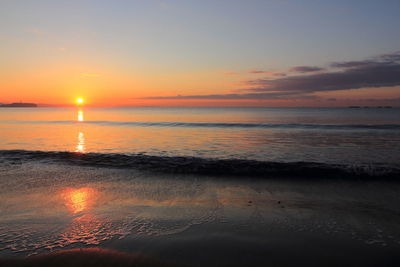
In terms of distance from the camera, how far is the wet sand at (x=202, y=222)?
11.4 ft

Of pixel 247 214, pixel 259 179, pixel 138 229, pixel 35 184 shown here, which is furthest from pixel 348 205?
pixel 35 184

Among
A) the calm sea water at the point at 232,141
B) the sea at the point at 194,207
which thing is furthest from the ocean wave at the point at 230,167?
the calm sea water at the point at 232,141

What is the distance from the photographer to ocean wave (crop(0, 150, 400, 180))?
28.0 feet

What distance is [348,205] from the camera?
5.55m

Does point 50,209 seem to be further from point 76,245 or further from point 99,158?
point 99,158

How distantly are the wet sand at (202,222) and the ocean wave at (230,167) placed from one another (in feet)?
2.96

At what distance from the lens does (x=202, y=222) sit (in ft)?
15.2

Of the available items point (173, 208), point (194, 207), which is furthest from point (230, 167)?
point (173, 208)

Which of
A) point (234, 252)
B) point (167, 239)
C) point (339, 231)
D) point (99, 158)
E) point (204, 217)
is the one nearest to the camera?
point (234, 252)

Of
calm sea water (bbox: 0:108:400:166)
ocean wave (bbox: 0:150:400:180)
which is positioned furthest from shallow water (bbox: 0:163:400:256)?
calm sea water (bbox: 0:108:400:166)

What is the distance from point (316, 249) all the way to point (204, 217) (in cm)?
197

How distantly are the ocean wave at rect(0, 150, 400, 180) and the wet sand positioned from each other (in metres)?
0.90

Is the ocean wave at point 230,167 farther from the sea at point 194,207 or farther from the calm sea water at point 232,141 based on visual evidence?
the calm sea water at point 232,141

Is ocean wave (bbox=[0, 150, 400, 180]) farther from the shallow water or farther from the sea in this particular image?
the shallow water
